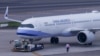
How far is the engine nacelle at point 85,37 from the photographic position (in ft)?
188

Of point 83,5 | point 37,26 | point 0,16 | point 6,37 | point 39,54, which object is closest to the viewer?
point 39,54

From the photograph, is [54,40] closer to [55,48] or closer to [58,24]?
[58,24]

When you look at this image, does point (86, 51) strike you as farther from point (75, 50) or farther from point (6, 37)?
point (6, 37)

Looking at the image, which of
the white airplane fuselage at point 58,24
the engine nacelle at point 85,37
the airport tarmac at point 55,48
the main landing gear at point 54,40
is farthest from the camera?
the main landing gear at point 54,40

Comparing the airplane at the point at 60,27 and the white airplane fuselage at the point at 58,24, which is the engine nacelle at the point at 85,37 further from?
the white airplane fuselage at the point at 58,24

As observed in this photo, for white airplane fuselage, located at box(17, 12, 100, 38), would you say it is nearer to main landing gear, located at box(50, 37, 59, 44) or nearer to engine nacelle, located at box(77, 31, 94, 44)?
engine nacelle, located at box(77, 31, 94, 44)

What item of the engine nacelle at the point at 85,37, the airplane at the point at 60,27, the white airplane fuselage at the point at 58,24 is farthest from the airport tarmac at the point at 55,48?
the white airplane fuselage at the point at 58,24

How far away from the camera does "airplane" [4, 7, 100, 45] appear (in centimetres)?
5639

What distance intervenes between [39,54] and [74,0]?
235 feet

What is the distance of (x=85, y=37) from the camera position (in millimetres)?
57594

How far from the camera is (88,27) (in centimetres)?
6019

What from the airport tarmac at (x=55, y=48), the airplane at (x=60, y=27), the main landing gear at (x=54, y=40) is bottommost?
the airport tarmac at (x=55, y=48)

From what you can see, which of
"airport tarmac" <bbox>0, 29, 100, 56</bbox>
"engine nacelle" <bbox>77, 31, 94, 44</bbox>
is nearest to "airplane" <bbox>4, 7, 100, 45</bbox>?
"engine nacelle" <bbox>77, 31, 94, 44</bbox>

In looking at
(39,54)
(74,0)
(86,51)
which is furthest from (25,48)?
(74,0)
